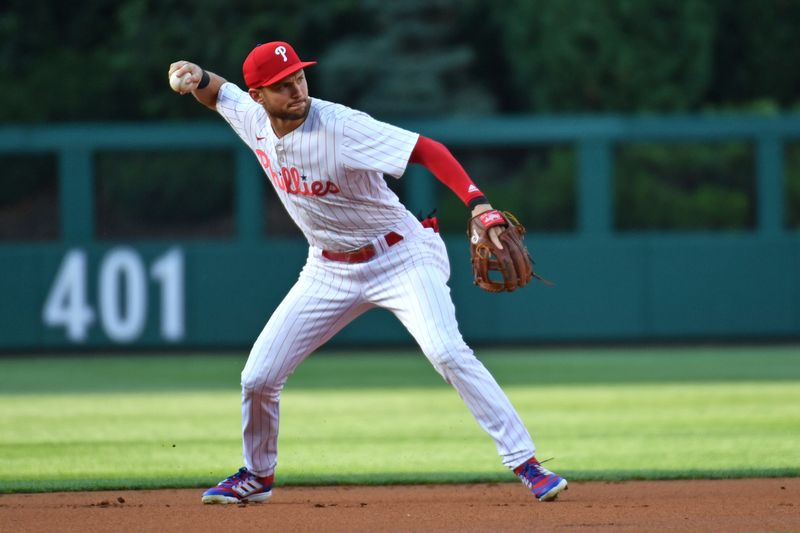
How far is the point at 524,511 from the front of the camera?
5.71m

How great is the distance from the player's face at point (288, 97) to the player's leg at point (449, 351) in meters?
0.70

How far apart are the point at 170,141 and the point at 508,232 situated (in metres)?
9.49

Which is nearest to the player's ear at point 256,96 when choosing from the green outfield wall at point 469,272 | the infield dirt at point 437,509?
the infield dirt at point 437,509

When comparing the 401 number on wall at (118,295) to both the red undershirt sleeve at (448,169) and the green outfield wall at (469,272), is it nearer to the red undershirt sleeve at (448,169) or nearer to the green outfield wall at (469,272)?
the green outfield wall at (469,272)

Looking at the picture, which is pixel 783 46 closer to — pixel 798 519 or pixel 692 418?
pixel 692 418

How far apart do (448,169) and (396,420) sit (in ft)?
12.7

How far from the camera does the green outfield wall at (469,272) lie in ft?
48.0

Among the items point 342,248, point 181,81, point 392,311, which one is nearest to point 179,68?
point 181,81

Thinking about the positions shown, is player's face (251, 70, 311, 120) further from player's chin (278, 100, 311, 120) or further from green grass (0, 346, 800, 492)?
green grass (0, 346, 800, 492)

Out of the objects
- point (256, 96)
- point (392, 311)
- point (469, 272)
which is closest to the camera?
point (256, 96)

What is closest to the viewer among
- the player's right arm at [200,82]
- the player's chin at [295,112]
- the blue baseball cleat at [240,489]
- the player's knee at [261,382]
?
the player's chin at [295,112]

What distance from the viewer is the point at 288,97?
5.63 m

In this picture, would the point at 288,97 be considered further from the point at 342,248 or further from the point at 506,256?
the point at 506,256

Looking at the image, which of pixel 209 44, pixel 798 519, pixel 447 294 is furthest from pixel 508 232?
pixel 209 44
